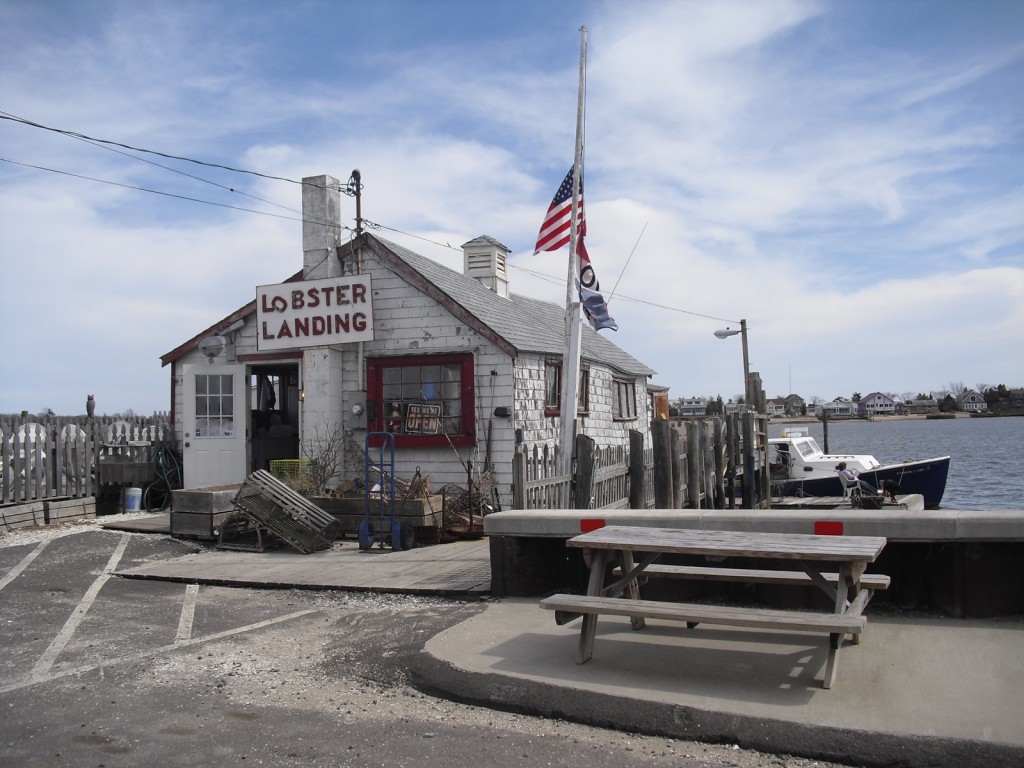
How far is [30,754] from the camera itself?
14.4ft

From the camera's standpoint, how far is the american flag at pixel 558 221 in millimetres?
12953

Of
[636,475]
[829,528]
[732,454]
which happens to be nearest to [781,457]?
[732,454]

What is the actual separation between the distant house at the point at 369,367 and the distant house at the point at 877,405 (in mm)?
132967

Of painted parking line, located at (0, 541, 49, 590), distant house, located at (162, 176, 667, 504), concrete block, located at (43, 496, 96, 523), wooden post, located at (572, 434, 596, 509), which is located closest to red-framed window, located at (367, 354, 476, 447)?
distant house, located at (162, 176, 667, 504)

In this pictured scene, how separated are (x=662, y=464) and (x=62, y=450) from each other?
1000 cm

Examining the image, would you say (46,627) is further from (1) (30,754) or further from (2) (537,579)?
(2) (537,579)

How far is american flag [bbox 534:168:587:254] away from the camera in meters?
13.0

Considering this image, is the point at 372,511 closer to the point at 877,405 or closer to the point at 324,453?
the point at 324,453

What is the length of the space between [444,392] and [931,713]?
10.0m

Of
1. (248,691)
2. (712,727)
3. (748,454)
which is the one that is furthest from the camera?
(748,454)

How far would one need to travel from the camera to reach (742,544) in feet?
17.7

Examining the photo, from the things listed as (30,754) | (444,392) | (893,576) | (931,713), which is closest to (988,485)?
(444,392)

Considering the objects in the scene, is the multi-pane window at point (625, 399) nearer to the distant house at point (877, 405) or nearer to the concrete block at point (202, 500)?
the concrete block at point (202, 500)

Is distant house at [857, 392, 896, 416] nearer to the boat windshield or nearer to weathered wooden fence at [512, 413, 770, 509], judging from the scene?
the boat windshield
